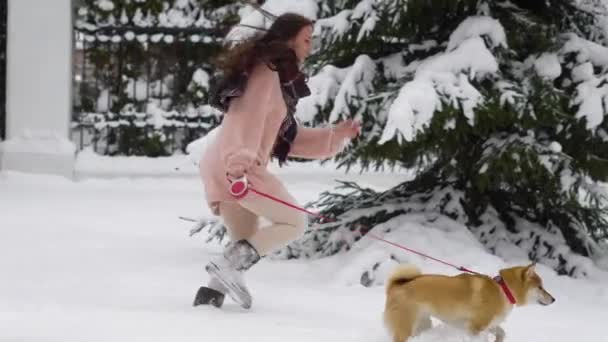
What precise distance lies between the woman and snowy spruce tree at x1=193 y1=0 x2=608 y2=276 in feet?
2.46

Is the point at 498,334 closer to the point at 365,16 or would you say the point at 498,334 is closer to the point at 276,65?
the point at 276,65

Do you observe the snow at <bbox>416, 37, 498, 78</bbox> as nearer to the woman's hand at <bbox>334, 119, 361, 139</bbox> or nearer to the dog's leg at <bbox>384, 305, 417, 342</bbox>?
the woman's hand at <bbox>334, 119, 361, 139</bbox>

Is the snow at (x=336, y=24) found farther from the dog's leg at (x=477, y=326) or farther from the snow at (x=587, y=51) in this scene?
the dog's leg at (x=477, y=326)

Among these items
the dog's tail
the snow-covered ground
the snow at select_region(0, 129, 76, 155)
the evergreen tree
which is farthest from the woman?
the evergreen tree

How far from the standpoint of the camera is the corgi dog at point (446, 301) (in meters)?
3.71

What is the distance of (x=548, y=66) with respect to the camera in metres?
5.66

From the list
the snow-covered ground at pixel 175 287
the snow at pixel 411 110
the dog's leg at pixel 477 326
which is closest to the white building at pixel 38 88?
the snow-covered ground at pixel 175 287

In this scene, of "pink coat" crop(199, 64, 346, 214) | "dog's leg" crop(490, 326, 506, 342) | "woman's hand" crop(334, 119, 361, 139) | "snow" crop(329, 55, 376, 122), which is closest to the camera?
"dog's leg" crop(490, 326, 506, 342)

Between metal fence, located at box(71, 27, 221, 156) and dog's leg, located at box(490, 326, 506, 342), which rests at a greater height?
dog's leg, located at box(490, 326, 506, 342)

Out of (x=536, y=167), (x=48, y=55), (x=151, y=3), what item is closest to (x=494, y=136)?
(x=536, y=167)

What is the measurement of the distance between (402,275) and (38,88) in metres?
7.26

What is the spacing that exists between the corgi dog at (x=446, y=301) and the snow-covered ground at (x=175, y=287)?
0.12m

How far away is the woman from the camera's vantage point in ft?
14.0

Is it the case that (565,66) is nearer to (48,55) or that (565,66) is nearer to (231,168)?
(231,168)
